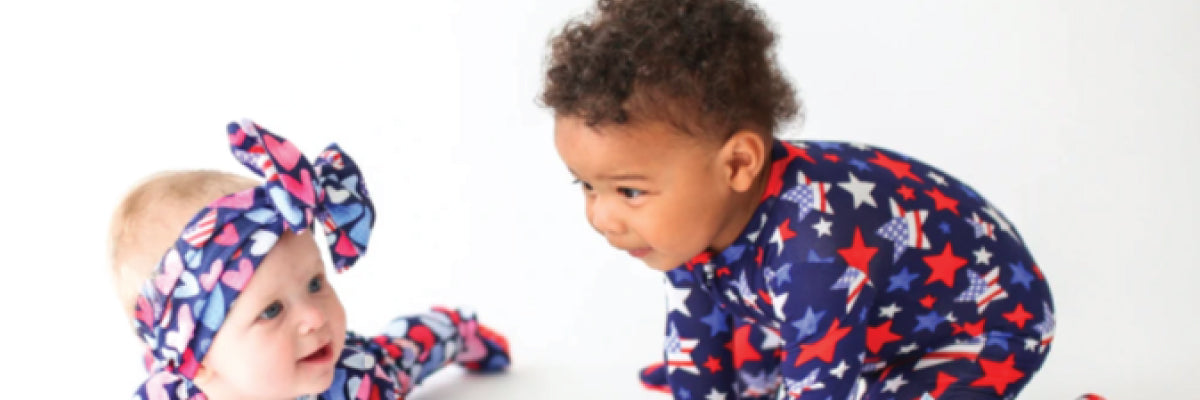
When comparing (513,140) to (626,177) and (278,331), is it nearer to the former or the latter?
(278,331)

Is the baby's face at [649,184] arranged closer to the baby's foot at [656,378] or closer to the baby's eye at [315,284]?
the baby's eye at [315,284]

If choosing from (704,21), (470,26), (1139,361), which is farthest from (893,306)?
(470,26)

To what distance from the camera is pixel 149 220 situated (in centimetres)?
248

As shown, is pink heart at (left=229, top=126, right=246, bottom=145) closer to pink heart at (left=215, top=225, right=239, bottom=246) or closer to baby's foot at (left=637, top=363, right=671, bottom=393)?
pink heart at (left=215, top=225, right=239, bottom=246)

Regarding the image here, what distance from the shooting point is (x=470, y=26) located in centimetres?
418

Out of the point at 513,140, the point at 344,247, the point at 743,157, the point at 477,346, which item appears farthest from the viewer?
the point at 513,140

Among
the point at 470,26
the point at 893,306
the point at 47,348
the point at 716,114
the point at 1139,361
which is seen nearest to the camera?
the point at 716,114

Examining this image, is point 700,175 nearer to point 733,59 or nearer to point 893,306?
point 733,59

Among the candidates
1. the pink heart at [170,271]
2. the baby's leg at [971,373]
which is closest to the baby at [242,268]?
the pink heart at [170,271]

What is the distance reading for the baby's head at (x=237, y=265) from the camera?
2455 mm

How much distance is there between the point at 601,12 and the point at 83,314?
1.90 metres

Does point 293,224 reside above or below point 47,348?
above

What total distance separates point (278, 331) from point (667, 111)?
799 millimetres

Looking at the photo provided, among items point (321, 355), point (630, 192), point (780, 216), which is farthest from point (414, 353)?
point (780, 216)
